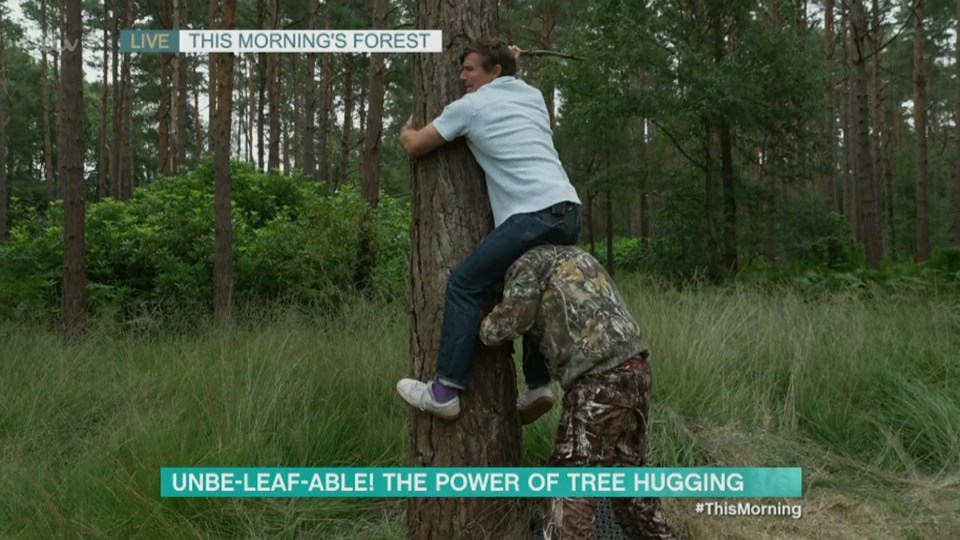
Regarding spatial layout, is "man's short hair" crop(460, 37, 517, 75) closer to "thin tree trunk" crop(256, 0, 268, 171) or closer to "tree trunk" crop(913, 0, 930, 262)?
"tree trunk" crop(913, 0, 930, 262)

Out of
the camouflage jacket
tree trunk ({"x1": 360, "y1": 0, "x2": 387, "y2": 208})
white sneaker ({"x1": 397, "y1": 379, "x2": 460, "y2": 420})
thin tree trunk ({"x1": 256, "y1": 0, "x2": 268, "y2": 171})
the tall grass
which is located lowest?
the tall grass

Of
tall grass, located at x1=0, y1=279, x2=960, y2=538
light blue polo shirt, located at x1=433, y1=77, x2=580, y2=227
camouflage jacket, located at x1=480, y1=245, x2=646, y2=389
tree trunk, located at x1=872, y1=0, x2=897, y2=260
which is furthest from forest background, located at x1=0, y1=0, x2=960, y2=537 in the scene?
tree trunk, located at x1=872, y1=0, x2=897, y2=260

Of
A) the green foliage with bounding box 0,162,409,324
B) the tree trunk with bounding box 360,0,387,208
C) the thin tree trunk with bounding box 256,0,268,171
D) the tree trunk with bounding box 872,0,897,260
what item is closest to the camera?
the green foliage with bounding box 0,162,409,324

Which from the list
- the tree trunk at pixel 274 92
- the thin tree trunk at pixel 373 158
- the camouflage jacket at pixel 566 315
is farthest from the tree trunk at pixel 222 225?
the tree trunk at pixel 274 92

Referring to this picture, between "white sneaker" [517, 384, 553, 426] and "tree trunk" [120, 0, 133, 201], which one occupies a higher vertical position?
"tree trunk" [120, 0, 133, 201]

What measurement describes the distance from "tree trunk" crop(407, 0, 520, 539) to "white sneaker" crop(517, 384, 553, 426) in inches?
2.6

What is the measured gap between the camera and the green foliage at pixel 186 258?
379 inches

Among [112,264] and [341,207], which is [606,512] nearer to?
[341,207]

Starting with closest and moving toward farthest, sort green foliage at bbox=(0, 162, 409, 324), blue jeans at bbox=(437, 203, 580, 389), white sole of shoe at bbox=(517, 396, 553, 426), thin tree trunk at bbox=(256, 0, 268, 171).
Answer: blue jeans at bbox=(437, 203, 580, 389)
white sole of shoe at bbox=(517, 396, 553, 426)
green foliage at bbox=(0, 162, 409, 324)
thin tree trunk at bbox=(256, 0, 268, 171)

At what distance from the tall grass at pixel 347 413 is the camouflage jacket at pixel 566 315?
115 centimetres

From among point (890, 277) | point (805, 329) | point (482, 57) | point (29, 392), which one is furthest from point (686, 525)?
point (890, 277)

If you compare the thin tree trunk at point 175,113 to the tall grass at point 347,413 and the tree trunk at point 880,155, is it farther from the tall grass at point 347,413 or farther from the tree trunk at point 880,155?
the tree trunk at point 880,155

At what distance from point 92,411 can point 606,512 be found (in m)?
3.28

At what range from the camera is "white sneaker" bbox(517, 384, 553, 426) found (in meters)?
3.52
